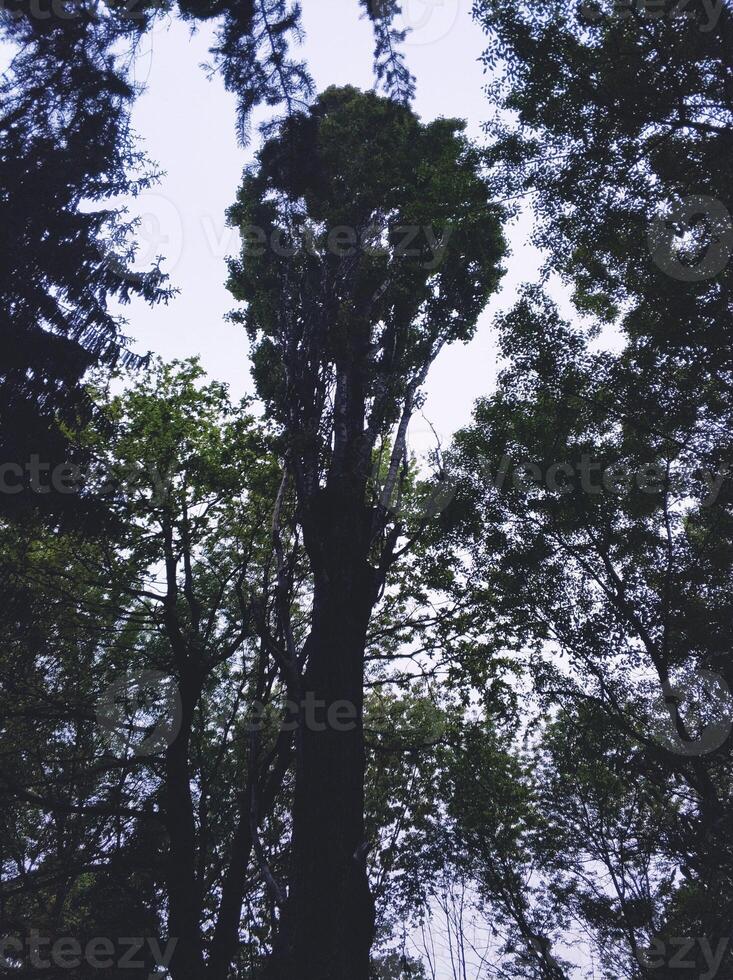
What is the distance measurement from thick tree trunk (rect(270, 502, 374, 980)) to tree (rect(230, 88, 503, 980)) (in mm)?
10

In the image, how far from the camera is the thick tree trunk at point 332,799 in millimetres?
3936

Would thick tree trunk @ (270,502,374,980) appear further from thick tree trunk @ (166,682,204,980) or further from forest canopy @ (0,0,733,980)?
thick tree trunk @ (166,682,204,980)

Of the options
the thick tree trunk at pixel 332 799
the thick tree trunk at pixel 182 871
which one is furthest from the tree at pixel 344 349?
the thick tree trunk at pixel 182 871

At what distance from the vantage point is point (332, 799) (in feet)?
14.7

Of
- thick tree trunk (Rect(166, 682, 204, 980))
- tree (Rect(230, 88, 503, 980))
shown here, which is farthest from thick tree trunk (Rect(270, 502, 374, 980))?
thick tree trunk (Rect(166, 682, 204, 980))

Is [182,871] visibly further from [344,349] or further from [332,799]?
[344,349]

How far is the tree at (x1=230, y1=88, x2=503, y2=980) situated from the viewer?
Answer: 14.0 ft

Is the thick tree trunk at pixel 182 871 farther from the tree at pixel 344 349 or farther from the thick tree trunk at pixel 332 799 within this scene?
the thick tree trunk at pixel 332 799

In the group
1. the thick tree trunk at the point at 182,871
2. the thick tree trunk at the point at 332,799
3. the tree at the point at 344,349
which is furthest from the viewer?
the thick tree trunk at the point at 182,871

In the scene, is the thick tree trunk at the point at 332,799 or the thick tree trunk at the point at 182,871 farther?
the thick tree trunk at the point at 182,871

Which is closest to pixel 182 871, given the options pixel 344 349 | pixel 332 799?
pixel 332 799

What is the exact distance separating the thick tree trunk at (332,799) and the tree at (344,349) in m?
0.01

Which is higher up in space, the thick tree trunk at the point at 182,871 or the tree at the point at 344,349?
the tree at the point at 344,349

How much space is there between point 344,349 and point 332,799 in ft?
16.5
